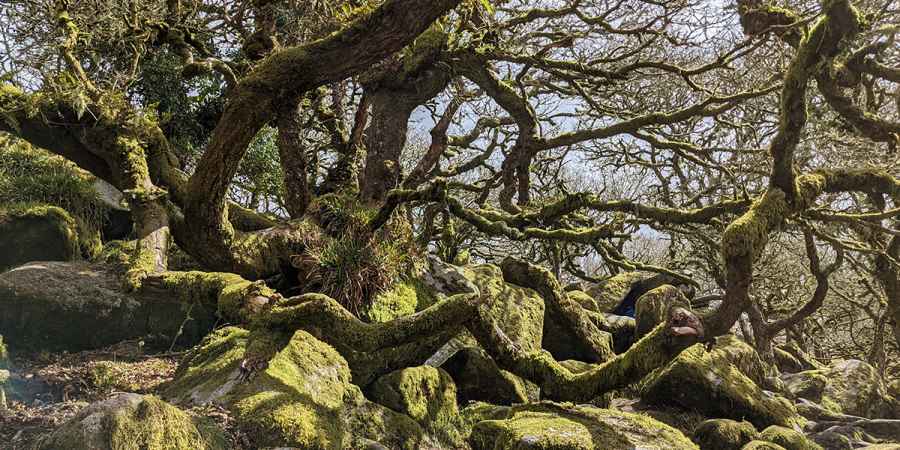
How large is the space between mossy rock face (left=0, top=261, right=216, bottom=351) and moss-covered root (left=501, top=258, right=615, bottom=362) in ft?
16.3

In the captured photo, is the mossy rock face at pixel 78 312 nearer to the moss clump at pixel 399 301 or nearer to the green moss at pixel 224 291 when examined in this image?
the green moss at pixel 224 291

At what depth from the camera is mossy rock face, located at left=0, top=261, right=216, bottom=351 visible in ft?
22.9

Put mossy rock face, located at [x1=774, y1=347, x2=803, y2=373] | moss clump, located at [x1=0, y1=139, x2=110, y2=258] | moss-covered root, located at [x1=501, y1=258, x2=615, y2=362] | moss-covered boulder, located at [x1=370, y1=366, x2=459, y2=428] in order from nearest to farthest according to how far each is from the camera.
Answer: moss-covered boulder, located at [x1=370, y1=366, x2=459, y2=428], moss clump, located at [x1=0, y1=139, x2=110, y2=258], moss-covered root, located at [x1=501, y1=258, x2=615, y2=362], mossy rock face, located at [x1=774, y1=347, x2=803, y2=373]

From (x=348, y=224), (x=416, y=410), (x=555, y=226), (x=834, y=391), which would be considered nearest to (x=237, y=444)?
(x=416, y=410)

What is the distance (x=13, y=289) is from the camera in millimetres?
7043

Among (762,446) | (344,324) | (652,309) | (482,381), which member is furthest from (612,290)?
(344,324)

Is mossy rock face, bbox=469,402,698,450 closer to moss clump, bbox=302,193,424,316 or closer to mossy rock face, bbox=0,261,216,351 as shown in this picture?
moss clump, bbox=302,193,424,316

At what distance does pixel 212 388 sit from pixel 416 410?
6.97 ft

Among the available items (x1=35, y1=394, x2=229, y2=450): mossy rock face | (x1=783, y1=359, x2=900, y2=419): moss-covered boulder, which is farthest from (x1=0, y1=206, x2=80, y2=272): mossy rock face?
(x1=783, y1=359, x2=900, y2=419): moss-covered boulder

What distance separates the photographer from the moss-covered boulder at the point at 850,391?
9.59 m

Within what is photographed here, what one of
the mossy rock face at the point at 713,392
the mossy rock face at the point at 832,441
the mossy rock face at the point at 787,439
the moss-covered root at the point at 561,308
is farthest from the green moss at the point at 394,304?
the mossy rock face at the point at 832,441

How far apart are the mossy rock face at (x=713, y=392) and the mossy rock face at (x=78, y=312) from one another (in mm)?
6025

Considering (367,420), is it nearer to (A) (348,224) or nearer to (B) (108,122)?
(A) (348,224)

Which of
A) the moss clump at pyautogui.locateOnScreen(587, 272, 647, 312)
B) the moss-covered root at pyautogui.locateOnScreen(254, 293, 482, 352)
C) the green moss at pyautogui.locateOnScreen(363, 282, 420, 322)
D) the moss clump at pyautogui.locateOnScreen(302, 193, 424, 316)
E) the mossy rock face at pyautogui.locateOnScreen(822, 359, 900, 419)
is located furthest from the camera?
the moss clump at pyautogui.locateOnScreen(587, 272, 647, 312)
